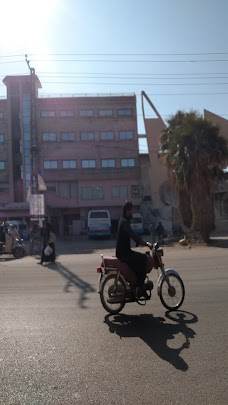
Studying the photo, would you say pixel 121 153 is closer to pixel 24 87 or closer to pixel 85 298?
pixel 24 87

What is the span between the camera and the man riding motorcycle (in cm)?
758

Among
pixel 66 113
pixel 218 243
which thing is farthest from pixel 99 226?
pixel 66 113

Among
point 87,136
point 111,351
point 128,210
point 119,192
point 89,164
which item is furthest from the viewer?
point 87,136

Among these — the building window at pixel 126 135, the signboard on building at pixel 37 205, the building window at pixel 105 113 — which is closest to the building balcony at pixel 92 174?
the building window at pixel 126 135

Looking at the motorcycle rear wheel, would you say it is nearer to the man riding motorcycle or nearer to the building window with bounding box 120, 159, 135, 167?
the man riding motorcycle

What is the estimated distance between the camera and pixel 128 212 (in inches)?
307

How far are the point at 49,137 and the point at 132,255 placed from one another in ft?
183

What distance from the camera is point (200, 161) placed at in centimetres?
2481

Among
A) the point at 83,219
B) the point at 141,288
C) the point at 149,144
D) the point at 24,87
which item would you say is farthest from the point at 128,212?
the point at 24,87

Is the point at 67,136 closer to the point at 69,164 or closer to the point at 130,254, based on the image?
the point at 69,164

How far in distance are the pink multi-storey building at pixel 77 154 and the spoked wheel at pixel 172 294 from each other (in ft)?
167

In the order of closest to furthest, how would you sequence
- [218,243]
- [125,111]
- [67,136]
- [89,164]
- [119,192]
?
[218,243]
[119,192]
[89,164]
[67,136]
[125,111]

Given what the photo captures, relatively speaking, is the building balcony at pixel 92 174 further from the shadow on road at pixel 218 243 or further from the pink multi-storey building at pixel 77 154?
the shadow on road at pixel 218 243

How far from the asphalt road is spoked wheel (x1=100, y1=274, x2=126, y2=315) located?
16cm
